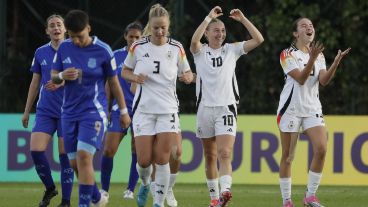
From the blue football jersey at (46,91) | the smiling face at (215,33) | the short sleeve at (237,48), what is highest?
the smiling face at (215,33)

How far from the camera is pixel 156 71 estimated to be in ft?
40.8

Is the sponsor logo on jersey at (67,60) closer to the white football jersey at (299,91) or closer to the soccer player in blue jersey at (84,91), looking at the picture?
the soccer player in blue jersey at (84,91)

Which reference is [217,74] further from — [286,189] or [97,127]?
[97,127]

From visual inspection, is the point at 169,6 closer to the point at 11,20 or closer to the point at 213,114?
the point at 11,20

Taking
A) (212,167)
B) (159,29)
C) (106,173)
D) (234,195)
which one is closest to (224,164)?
(212,167)

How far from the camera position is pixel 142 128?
12391mm

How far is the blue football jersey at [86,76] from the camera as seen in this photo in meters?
11.6

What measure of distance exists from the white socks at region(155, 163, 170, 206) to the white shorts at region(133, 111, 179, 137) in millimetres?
387

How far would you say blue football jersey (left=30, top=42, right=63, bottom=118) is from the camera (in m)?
13.7

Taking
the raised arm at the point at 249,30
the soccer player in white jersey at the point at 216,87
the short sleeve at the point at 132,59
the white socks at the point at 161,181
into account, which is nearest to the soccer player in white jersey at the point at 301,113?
the raised arm at the point at 249,30

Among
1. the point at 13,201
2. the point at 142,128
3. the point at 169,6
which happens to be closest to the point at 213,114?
the point at 142,128

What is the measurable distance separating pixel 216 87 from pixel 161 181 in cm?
159

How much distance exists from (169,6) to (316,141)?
33.2 feet

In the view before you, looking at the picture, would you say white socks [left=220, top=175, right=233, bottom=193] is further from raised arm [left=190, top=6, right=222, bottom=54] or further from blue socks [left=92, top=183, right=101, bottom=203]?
raised arm [left=190, top=6, right=222, bottom=54]
